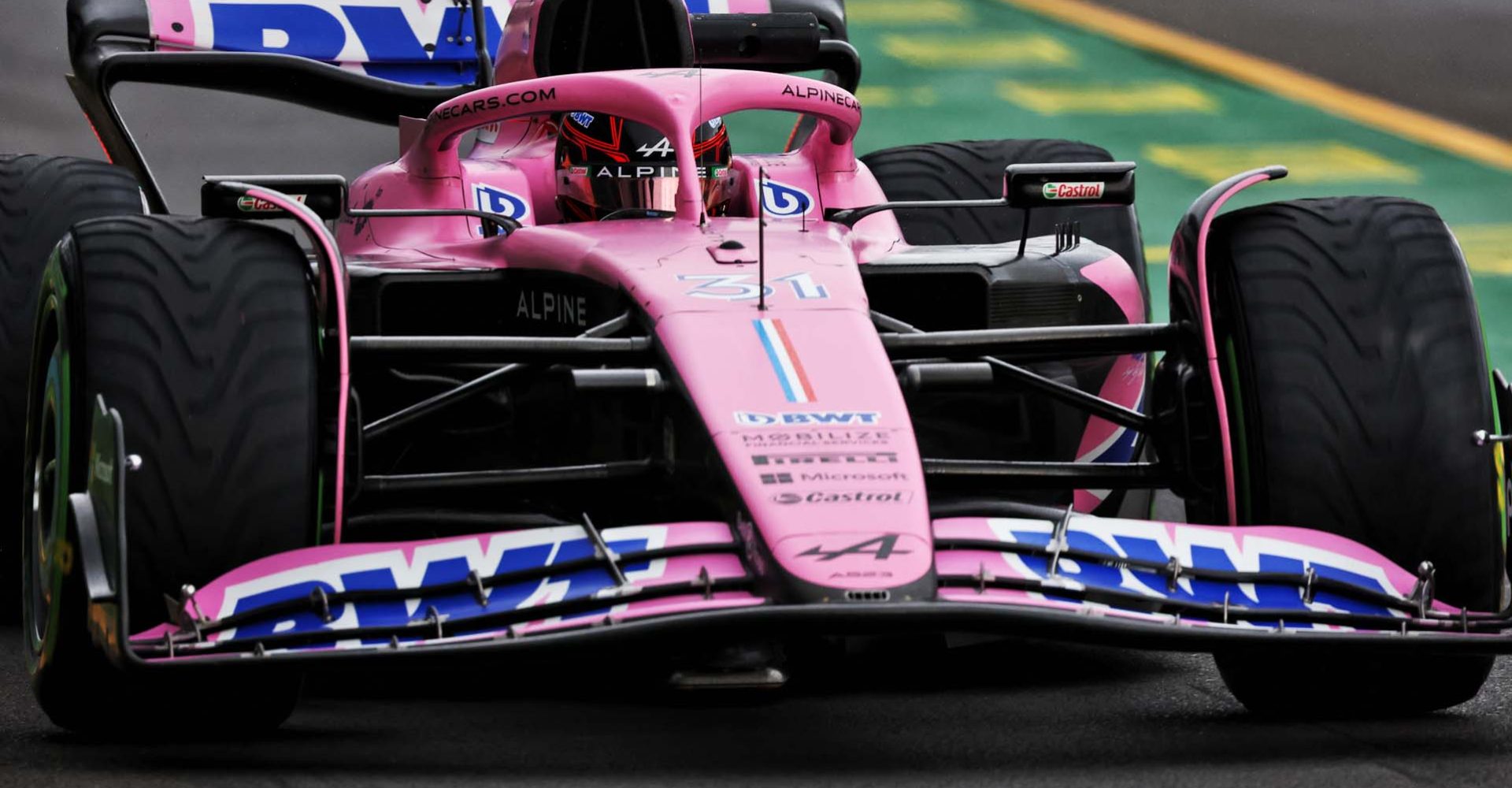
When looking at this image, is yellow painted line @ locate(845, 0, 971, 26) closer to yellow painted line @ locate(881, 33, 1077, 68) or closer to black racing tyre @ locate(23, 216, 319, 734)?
yellow painted line @ locate(881, 33, 1077, 68)

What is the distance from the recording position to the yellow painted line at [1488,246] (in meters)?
9.19

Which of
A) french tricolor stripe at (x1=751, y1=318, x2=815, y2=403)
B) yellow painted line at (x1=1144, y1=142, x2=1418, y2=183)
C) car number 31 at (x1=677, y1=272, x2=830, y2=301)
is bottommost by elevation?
yellow painted line at (x1=1144, y1=142, x2=1418, y2=183)

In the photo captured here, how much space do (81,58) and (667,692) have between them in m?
3.73

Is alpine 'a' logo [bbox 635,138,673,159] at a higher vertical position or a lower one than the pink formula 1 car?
higher

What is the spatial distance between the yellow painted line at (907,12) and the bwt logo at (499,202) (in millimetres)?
5028

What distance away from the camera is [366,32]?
7875 mm

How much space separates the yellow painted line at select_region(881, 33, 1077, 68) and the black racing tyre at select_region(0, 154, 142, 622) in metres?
5.08

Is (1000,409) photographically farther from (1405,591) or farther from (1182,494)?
(1405,591)

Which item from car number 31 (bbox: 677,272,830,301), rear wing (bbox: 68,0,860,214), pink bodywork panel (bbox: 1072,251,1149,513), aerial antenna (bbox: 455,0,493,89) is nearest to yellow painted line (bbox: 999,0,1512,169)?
rear wing (bbox: 68,0,860,214)

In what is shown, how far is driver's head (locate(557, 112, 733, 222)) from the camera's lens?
18.7 feet

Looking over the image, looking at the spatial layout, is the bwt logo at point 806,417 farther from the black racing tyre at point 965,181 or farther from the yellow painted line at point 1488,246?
the yellow painted line at point 1488,246

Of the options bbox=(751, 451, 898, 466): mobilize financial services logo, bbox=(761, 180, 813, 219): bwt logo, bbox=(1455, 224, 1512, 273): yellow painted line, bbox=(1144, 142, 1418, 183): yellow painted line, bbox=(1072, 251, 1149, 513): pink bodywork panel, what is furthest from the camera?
bbox=(1144, 142, 1418, 183): yellow painted line

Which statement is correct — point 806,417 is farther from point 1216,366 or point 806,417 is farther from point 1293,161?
point 1293,161

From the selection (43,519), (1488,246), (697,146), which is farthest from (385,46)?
(1488,246)
